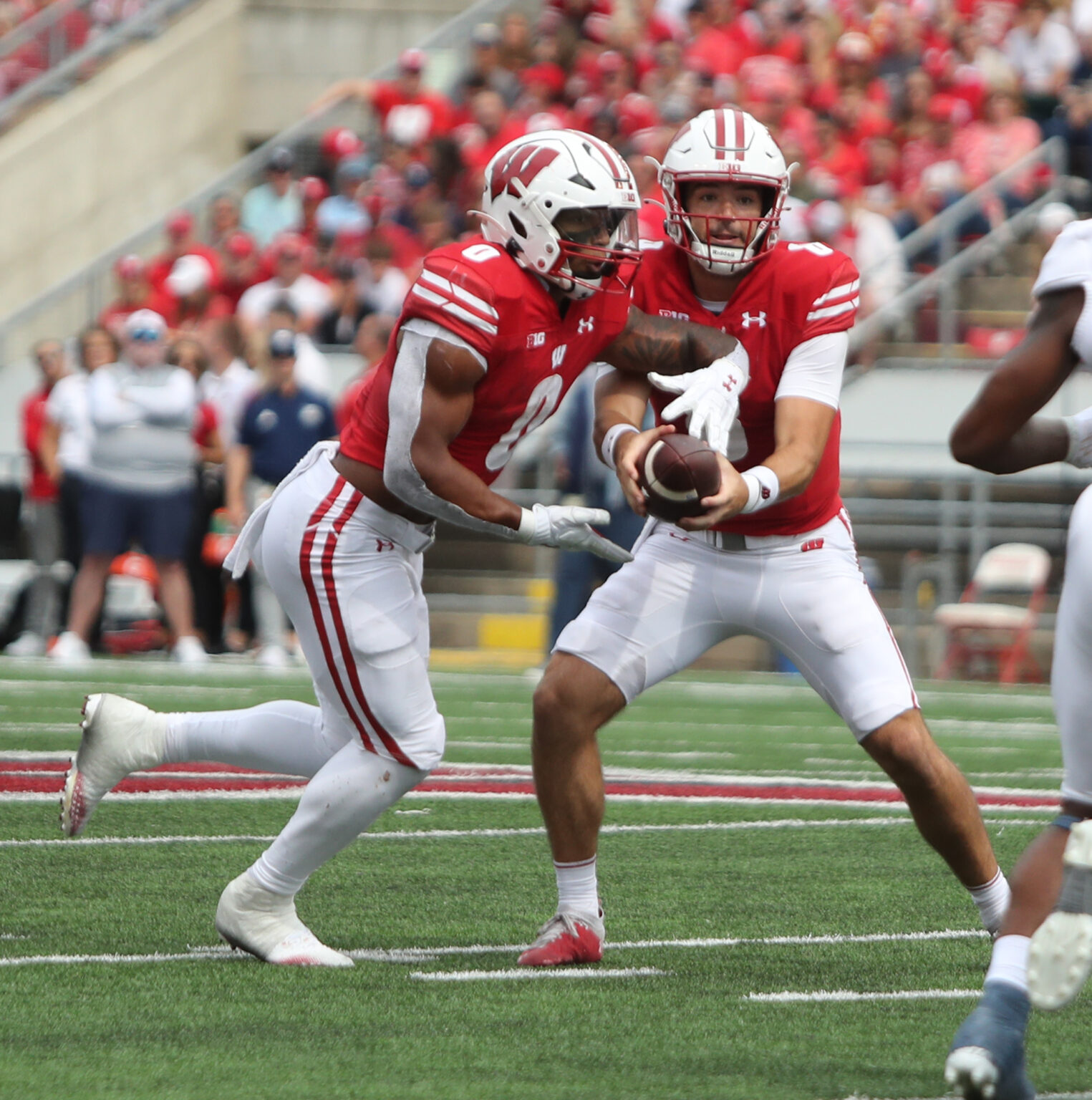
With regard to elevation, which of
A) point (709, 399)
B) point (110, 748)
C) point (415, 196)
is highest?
point (709, 399)

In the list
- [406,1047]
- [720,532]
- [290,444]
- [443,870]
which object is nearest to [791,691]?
[290,444]

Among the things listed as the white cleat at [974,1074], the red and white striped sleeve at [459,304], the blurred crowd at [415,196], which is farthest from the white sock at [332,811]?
the blurred crowd at [415,196]

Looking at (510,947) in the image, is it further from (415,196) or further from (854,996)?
(415,196)

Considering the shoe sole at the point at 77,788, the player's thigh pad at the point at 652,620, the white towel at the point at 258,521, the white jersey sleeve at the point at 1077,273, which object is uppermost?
the white jersey sleeve at the point at 1077,273

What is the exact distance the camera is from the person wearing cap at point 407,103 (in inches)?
651

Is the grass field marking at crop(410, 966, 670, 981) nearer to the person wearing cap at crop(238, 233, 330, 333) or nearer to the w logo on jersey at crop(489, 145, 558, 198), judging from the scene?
the w logo on jersey at crop(489, 145, 558, 198)

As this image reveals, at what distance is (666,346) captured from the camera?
14.7 feet

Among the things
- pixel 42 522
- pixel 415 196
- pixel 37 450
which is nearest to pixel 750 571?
pixel 42 522

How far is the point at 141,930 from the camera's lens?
4.44m

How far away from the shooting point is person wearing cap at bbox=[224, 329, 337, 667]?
1118 centimetres

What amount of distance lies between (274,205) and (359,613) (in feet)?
41.9

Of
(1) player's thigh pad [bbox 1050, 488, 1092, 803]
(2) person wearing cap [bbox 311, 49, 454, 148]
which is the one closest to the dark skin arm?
(1) player's thigh pad [bbox 1050, 488, 1092, 803]

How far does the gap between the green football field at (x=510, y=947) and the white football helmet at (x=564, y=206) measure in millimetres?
1379

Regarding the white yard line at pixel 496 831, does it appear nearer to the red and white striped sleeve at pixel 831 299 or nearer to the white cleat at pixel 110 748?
the white cleat at pixel 110 748
